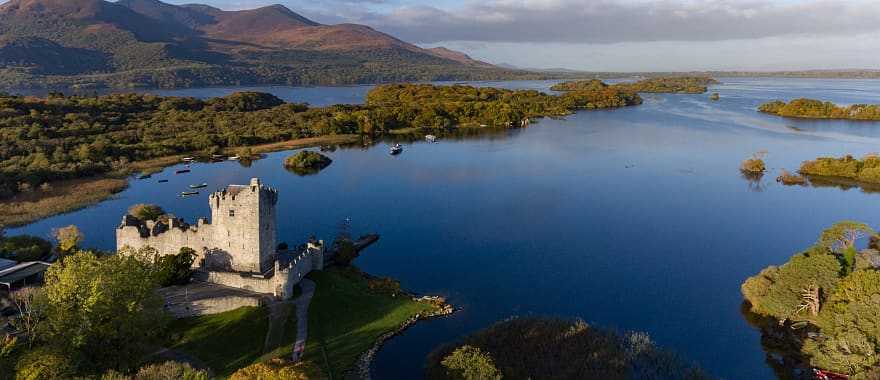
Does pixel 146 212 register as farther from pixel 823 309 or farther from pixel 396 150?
pixel 823 309

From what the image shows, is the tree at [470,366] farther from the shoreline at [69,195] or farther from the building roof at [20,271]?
the shoreline at [69,195]

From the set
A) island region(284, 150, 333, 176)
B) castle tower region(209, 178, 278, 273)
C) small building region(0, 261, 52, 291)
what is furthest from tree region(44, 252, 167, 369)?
island region(284, 150, 333, 176)

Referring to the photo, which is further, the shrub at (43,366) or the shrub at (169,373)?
the shrub at (169,373)

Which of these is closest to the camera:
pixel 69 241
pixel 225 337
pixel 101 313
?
pixel 101 313

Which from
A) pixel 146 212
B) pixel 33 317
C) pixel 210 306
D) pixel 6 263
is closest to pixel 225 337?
pixel 210 306

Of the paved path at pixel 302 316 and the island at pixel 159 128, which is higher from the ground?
the island at pixel 159 128

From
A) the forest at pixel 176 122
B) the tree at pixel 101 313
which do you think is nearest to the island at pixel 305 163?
the forest at pixel 176 122

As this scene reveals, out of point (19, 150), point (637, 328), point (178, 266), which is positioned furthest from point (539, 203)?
point (19, 150)
